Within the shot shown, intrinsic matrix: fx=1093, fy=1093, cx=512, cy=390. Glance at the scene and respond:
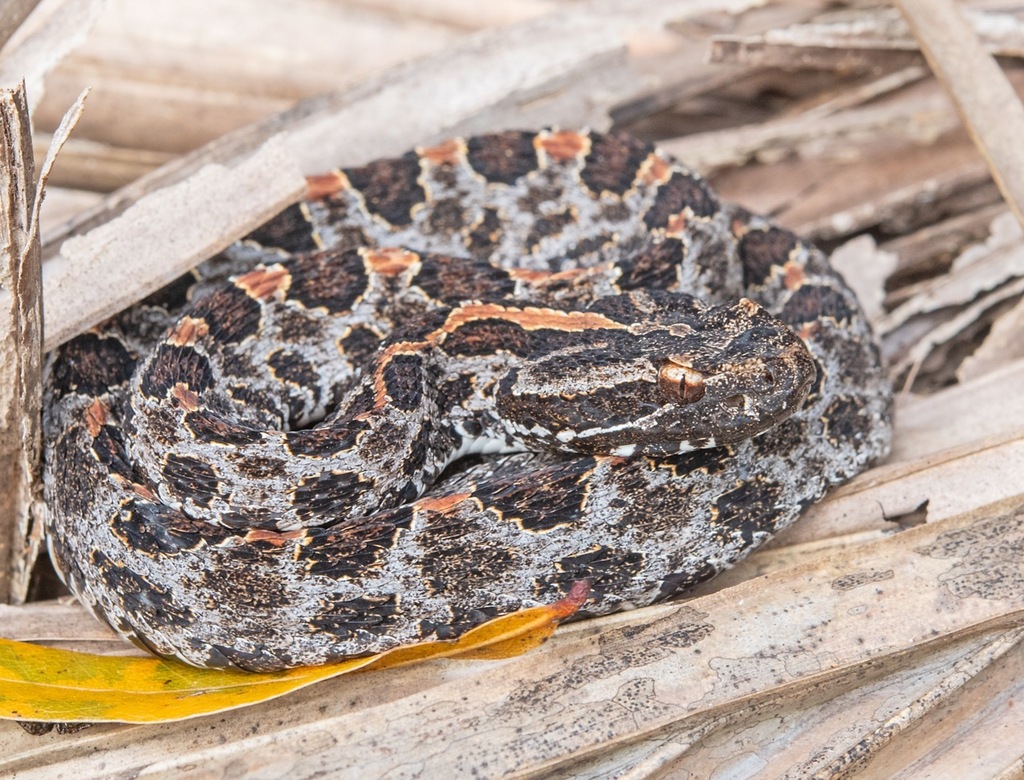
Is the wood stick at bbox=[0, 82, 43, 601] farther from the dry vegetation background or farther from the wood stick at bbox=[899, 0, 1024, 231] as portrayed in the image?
the wood stick at bbox=[899, 0, 1024, 231]

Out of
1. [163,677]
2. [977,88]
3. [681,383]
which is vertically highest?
[977,88]

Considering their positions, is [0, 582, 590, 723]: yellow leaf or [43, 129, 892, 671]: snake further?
[43, 129, 892, 671]: snake

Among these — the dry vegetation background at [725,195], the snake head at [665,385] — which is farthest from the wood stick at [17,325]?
the snake head at [665,385]

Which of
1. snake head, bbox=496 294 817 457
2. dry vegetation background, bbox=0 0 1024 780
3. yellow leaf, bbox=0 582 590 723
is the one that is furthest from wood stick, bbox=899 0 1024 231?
yellow leaf, bbox=0 582 590 723

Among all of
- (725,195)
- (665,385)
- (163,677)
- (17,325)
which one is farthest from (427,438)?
(725,195)

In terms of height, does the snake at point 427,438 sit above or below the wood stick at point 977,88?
below

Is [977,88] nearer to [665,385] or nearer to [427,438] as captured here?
[665,385]

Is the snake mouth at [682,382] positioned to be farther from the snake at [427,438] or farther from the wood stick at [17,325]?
the wood stick at [17,325]
